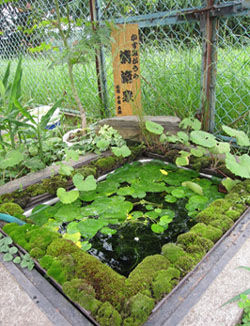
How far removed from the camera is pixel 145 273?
3.38 ft

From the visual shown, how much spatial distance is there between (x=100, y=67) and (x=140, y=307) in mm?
2432

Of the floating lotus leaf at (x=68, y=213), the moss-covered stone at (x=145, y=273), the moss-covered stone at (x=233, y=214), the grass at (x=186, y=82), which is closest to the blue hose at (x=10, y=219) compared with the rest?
the floating lotus leaf at (x=68, y=213)

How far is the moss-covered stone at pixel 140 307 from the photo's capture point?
2.78ft

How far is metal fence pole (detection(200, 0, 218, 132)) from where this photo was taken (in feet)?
6.52

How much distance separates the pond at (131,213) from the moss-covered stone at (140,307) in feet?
0.88

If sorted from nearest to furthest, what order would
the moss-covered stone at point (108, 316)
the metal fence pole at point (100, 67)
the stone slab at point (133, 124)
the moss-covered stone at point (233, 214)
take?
the moss-covered stone at point (108, 316)
the moss-covered stone at point (233, 214)
the stone slab at point (133, 124)
the metal fence pole at point (100, 67)

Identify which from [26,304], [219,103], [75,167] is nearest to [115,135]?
[75,167]

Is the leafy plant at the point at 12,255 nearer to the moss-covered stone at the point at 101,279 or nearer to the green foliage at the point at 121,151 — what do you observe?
the moss-covered stone at the point at 101,279

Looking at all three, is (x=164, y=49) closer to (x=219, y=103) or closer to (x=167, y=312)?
(x=219, y=103)

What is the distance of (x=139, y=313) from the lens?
33.4 inches

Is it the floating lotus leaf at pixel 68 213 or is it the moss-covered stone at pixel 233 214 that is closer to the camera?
the moss-covered stone at pixel 233 214

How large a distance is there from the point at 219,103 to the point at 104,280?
1846 mm

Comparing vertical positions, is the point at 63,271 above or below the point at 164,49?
below

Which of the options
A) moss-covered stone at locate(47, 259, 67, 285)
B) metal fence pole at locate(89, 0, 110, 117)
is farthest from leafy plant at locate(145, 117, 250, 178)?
metal fence pole at locate(89, 0, 110, 117)
